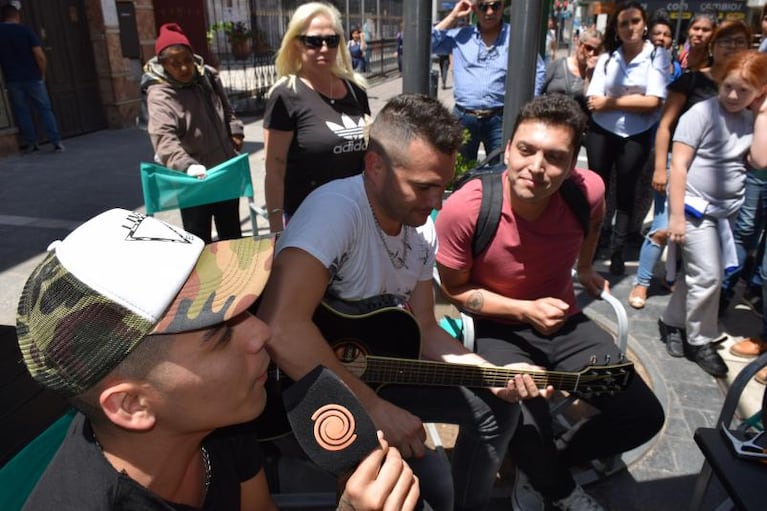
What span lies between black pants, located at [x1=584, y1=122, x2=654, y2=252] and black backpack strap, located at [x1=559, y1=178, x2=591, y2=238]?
2.43 meters

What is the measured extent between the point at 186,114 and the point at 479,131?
2608 millimetres

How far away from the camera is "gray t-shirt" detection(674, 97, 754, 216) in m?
3.49

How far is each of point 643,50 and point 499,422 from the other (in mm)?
3854

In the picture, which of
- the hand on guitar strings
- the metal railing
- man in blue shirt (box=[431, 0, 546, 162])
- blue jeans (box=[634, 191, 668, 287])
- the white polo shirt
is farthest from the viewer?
the metal railing

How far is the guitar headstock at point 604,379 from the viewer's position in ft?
7.79

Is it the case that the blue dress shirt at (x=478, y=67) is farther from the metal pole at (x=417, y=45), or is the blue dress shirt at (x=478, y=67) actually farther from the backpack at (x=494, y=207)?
the backpack at (x=494, y=207)

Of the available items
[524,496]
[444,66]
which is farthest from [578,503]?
[444,66]

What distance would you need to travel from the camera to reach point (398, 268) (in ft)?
7.16

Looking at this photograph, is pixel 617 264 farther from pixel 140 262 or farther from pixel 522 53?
pixel 140 262

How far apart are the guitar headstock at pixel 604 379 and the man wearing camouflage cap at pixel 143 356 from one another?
1.47m

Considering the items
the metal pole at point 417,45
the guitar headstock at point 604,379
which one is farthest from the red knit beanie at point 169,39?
the guitar headstock at point 604,379

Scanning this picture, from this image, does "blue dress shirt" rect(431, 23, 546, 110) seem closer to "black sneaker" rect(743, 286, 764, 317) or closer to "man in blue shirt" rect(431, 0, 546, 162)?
"man in blue shirt" rect(431, 0, 546, 162)

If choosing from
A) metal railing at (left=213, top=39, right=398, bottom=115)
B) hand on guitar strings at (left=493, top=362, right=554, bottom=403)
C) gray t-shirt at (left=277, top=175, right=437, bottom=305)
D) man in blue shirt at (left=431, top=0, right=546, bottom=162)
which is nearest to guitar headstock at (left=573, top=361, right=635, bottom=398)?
hand on guitar strings at (left=493, top=362, right=554, bottom=403)

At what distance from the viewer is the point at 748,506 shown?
1544 mm
